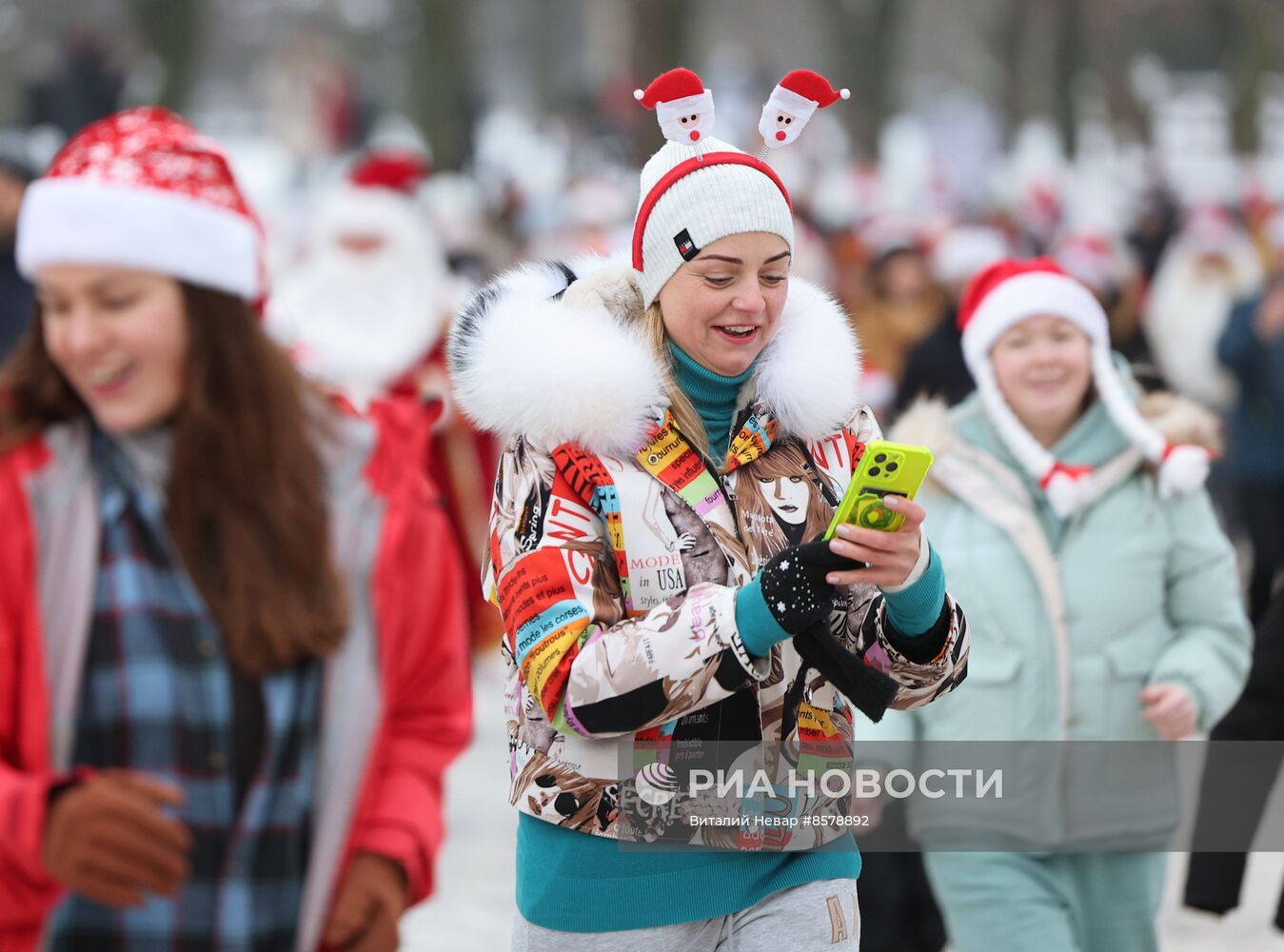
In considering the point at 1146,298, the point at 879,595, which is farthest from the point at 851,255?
the point at 879,595

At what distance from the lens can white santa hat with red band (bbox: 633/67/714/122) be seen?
3.21 metres

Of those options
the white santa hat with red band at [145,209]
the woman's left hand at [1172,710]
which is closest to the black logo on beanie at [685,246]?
the white santa hat with red band at [145,209]

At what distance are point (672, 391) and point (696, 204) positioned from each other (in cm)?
32

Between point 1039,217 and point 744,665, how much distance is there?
27.3 meters

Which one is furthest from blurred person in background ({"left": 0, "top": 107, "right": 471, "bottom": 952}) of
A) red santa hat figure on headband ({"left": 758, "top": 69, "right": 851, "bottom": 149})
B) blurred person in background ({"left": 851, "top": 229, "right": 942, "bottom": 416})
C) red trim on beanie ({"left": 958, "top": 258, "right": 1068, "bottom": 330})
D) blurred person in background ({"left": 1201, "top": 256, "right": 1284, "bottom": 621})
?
blurred person in background ({"left": 851, "top": 229, "right": 942, "bottom": 416})

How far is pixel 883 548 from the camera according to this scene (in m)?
2.83

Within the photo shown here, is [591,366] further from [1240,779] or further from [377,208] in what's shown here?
[377,208]

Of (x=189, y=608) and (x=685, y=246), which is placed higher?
(x=685, y=246)

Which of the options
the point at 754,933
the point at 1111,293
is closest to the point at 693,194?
the point at 754,933

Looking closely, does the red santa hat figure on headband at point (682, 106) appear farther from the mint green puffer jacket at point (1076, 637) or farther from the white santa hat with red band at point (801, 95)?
the mint green puffer jacket at point (1076, 637)

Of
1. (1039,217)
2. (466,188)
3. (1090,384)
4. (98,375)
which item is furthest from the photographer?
(1039,217)

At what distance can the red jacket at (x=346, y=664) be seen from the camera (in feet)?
8.52

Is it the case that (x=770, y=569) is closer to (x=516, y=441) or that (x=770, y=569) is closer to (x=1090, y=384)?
(x=516, y=441)

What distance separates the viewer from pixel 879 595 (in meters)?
3.20
